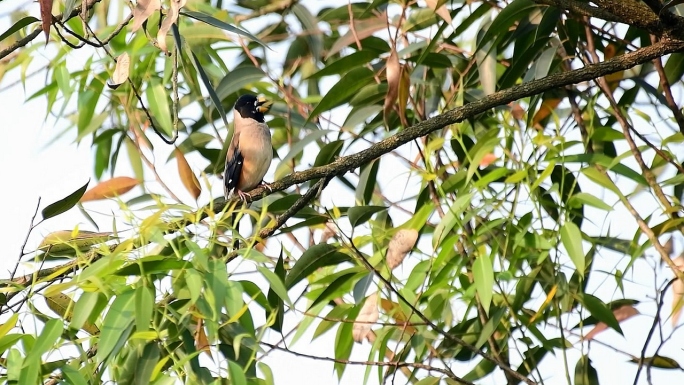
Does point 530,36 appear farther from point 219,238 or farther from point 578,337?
point 219,238

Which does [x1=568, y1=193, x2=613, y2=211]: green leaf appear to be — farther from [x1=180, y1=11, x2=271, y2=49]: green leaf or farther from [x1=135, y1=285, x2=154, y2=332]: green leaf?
[x1=135, y1=285, x2=154, y2=332]: green leaf

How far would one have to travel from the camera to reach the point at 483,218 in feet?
11.7

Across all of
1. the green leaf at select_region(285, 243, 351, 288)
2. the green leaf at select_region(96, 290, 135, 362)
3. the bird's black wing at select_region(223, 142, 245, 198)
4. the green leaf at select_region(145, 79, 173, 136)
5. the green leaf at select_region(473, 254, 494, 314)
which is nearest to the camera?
the green leaf at select_region(96, 290, 135, 362)

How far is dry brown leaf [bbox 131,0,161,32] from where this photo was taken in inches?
74.2

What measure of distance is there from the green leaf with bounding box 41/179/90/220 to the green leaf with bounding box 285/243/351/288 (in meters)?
0.76

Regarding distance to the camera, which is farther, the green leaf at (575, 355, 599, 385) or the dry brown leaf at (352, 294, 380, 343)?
the green leaf at (575, 355, 599, 385)

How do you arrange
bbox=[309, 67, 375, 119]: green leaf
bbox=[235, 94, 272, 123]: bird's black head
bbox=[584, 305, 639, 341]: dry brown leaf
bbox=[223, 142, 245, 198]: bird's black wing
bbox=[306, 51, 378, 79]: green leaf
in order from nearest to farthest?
bbox=[584, 305, 639, 341]: dry brown leaf < bbox=[309, 67, 375, 119]: green leaf < bbox=[306, 51, 378, 79]: green leaf < bbox=[223, 142, 245, 198]: bird's black wing < bbox=[235, 94, 272, 123]: bird's black head

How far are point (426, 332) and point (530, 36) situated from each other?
1076 mm

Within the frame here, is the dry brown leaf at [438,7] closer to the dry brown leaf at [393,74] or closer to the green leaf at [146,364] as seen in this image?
the dry brown leaf at [393,74]

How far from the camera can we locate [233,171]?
223 inches

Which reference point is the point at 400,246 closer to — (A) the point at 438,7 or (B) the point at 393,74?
(B) the point at 393,74

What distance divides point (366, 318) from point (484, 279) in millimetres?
409

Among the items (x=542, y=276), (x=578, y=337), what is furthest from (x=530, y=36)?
(x=578, y=337)

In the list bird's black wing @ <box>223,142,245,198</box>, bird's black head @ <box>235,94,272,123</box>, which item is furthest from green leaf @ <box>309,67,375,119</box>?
bird's black head @ <box>235,94,272,123</box>
